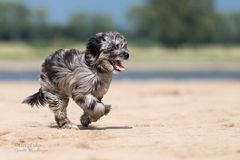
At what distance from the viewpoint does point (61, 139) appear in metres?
9.77

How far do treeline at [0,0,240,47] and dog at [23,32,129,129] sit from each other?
6553 cm

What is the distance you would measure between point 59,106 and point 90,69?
33.6 inches

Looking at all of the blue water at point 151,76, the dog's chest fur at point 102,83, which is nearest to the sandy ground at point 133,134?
the dog's chest fur at point 102,83

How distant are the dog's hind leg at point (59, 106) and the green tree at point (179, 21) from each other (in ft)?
222

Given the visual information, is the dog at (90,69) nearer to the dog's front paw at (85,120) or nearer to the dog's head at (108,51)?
the dog's head at (108,51)

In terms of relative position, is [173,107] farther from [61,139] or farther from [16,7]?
[16,7]

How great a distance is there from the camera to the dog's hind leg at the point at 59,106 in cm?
1101

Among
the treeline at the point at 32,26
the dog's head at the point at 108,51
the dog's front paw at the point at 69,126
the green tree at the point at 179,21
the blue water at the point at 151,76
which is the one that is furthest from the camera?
the treeline at the point at 32,26

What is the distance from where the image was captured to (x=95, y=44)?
34.5 ft

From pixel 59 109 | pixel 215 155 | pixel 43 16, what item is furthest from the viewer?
pixel 43 16

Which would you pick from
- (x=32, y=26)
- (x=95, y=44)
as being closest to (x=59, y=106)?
(x=95, y=44)

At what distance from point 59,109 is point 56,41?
5974 centimetres

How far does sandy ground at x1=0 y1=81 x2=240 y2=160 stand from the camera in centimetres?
841

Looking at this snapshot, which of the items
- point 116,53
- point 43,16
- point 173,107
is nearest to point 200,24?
point 43,16
